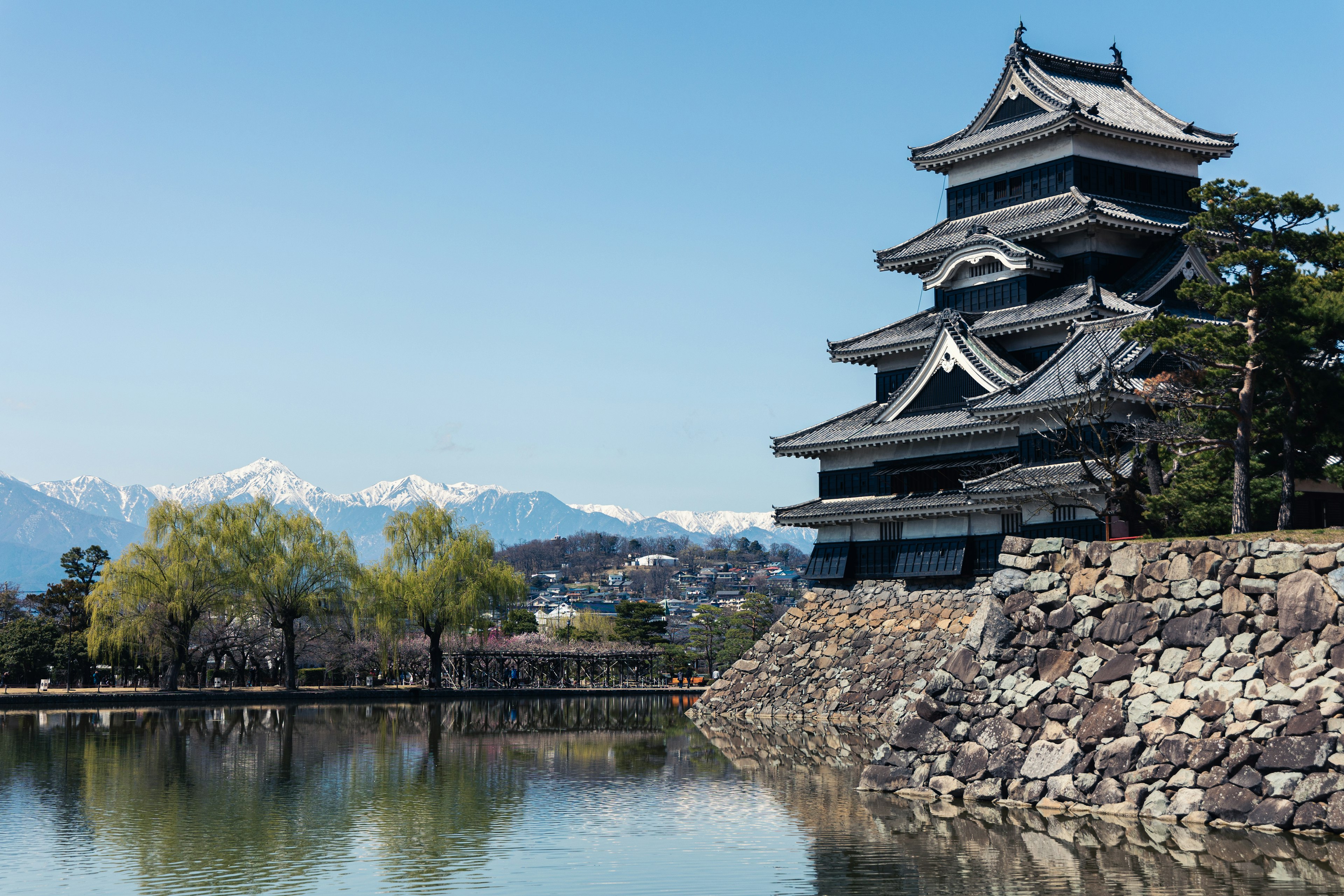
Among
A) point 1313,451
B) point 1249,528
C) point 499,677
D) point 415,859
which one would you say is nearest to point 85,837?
point 415,859

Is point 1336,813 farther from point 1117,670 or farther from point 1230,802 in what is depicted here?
point 1117,670

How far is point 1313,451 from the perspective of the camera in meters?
27.2

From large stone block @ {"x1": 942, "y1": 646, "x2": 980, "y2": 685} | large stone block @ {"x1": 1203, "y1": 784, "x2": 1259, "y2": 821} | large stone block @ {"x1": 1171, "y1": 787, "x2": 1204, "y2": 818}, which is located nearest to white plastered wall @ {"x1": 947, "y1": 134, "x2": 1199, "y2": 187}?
large stone block @ {"x1": 942, "y1": 646, "x2": 980, "y2": 685}

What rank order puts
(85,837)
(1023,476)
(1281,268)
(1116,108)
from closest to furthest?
(85,837) < (1281,268) < (1023,476) < (1116,108)

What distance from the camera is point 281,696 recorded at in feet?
182

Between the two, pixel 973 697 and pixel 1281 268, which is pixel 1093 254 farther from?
pixel 973 697

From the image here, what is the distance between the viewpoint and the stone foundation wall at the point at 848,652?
37.2 m

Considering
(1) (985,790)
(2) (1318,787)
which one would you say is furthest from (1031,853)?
(1) (985,790)

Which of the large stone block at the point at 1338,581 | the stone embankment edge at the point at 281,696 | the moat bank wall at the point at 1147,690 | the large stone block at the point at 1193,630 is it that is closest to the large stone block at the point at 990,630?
the moat bank wall at the point at 1147,690

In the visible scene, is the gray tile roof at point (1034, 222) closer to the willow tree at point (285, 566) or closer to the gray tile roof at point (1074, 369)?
the gray tile roof at point (1074, 369)

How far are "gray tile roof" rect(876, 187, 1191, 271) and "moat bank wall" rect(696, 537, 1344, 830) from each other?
63.1 feet

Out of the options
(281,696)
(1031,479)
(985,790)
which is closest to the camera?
(985,790)

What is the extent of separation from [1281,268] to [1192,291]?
148cm

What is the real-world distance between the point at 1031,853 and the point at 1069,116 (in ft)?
92.2
